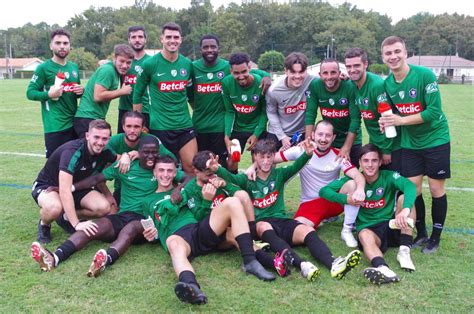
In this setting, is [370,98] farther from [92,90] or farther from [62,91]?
[62,91]

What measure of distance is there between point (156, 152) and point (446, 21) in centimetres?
8178

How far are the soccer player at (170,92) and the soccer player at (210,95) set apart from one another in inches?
7.2

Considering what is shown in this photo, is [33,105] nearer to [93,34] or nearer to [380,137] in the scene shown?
[380,137]

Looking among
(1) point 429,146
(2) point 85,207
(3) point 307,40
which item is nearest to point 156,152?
(2) point 85,207

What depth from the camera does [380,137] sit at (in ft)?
14.8

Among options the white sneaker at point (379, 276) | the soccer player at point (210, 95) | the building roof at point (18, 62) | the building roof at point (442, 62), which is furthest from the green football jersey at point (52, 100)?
the building roof at point (18, 62)

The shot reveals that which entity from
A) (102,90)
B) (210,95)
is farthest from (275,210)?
(102,90)

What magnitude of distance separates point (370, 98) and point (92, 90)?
10.3ft

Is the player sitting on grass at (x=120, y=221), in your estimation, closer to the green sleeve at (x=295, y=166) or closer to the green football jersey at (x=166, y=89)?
the green football jersey at (x=166, y=89)

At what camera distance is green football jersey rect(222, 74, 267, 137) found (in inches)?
201

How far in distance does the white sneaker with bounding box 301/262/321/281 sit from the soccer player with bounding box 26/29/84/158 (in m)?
3.40

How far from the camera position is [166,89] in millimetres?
5172

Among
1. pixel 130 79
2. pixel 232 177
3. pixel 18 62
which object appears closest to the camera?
pixel 232 177

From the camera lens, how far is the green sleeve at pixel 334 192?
4188 mm
